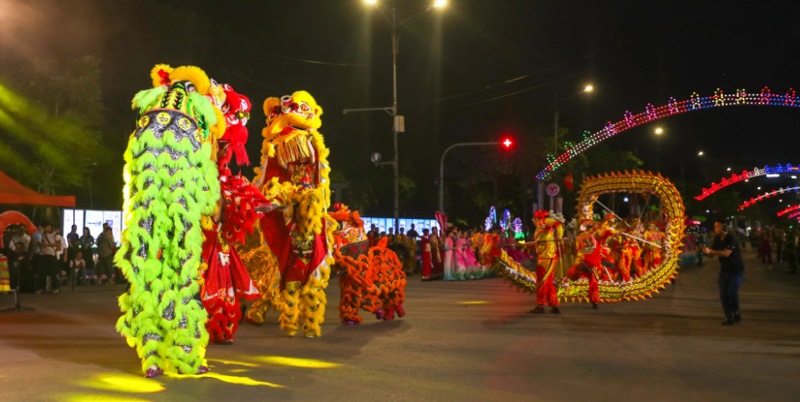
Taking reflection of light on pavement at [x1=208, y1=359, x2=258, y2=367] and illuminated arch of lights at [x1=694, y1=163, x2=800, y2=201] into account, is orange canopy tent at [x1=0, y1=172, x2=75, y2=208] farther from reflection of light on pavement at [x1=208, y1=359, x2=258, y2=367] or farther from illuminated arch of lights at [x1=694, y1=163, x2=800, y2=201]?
illuminated arch of lights at [x1=694, y1=163, x2=800, y2=201]

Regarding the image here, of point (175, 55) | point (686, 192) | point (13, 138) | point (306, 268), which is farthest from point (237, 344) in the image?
point (686, 192)

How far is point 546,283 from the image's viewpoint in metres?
14.6

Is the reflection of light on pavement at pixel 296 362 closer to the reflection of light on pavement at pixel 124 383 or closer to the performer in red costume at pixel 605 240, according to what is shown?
the reflection of light on pavement at pixel 124 383

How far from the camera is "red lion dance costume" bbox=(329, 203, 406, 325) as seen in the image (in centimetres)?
1234

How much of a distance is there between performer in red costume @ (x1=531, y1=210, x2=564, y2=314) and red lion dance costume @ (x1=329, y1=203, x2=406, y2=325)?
2.93 metres

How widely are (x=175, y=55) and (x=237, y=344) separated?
65.4 ft

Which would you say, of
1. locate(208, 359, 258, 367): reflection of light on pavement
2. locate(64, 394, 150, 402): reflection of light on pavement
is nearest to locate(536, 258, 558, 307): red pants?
locate(208, 359, 258, 367): reflection of light on pavement

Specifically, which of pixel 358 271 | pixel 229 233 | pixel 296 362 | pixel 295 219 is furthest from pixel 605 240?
pixel 296 362

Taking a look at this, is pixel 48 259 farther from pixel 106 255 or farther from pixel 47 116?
pixel 47 116

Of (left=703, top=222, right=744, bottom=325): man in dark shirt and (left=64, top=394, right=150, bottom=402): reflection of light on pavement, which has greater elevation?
(left=703, top=222, right=744, bottom=325): man in dark shirt

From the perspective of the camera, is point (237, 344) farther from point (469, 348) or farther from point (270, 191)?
point (469, 348)

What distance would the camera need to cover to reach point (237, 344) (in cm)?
1030

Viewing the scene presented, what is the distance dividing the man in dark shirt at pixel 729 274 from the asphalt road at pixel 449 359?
9.5 inches

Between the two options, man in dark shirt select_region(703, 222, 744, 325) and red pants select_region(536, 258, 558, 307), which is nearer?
man in dark shirt select_region(703, 222, 744, 325)
